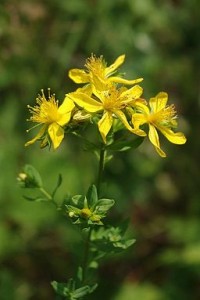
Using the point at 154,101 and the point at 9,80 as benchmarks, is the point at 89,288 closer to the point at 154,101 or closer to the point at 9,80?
the point at 154,101

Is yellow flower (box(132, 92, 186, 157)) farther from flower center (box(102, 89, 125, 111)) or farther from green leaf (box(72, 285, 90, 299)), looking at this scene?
green leaf (box(72, 285, 90, 299))

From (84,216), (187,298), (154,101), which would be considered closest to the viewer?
(84,216)

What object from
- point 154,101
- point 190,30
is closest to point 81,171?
point 190,30

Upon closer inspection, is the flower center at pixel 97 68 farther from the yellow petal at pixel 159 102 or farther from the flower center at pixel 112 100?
the yellow petal at pixel 159 102

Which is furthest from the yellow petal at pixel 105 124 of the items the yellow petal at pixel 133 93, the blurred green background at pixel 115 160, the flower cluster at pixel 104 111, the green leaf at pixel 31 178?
the blurred green background at pixel 115 160

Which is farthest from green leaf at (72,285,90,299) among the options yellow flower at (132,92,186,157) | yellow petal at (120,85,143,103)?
yellow petal at (120,85,143,103)

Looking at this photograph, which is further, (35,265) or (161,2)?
(161,2)

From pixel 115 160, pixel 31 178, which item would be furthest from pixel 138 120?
pixel 115 160

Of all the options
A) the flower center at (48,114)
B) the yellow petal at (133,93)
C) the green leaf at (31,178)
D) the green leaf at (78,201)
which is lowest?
the green leaf at (78,201)

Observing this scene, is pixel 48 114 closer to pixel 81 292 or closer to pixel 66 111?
pixel 66 111
